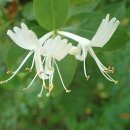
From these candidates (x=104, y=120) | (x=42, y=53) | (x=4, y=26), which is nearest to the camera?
(x=42, y=53)

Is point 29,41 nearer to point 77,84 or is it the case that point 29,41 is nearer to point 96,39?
point 96,39

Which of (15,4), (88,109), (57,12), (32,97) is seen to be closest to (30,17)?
(15,4)

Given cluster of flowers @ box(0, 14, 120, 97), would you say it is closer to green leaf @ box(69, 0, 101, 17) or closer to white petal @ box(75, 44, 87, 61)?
white petal @ box(75, 44, 87, 61)

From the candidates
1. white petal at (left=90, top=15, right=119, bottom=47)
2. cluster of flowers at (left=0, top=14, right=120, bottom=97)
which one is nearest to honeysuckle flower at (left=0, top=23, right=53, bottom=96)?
cluster of flowers at (left=0, top=14, right=120, bottom=97)

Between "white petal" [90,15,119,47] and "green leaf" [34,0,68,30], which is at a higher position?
"green leaf" [34,0,68,30]

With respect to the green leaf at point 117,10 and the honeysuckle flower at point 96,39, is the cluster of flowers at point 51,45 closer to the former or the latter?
the honeysuckle flower at point 96,39

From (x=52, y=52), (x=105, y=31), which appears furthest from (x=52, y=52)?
(x=105, y=31)

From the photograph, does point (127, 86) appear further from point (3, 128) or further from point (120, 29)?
point (120, 29)
